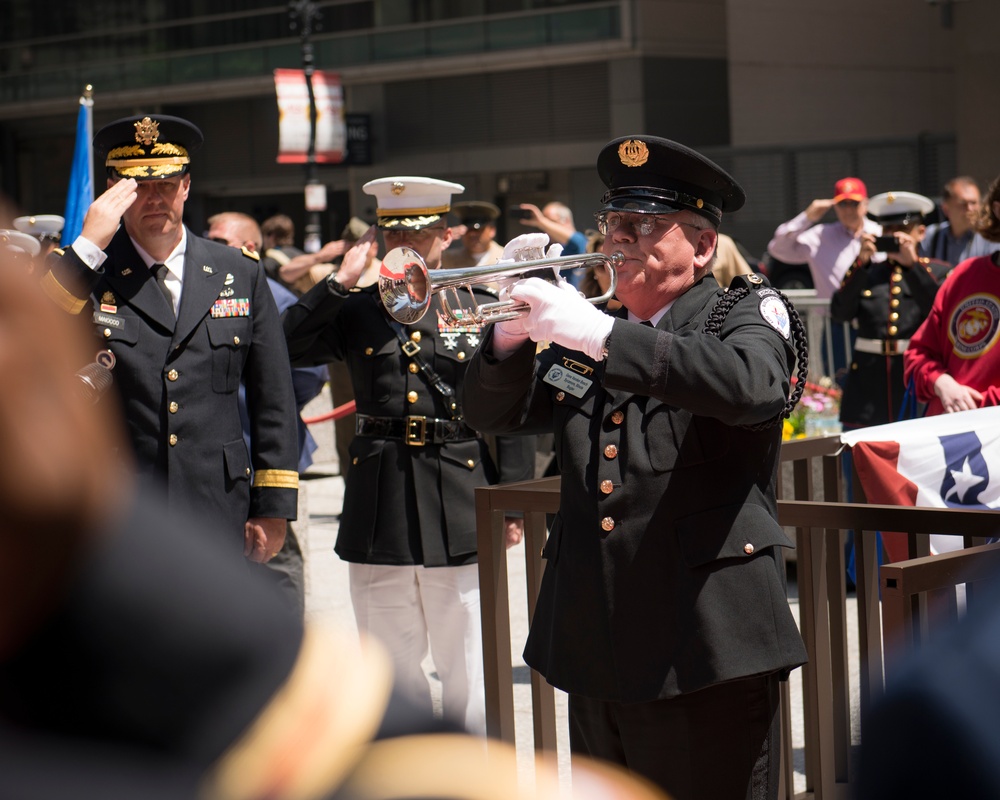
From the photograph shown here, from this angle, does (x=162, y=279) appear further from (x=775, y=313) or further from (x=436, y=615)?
(x=775, y=313)

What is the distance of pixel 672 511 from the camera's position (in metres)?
3.04

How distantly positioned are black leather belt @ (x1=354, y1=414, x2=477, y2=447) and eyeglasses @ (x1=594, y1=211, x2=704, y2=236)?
172 centimetres

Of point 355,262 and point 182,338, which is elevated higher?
point 355,262

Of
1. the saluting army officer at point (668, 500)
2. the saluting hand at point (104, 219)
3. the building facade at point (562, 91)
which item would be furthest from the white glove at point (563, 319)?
the building facade at point (562, 91)

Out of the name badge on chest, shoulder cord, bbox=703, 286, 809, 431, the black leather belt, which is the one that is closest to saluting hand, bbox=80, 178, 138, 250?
the black leather belt

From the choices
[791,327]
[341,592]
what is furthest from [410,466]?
[341,592]

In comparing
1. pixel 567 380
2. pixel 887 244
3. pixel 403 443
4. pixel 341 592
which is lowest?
pixel 341 592

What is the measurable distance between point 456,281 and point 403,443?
1.39 m

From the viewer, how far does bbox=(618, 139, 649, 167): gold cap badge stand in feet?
10.8

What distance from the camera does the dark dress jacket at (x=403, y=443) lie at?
487 cm

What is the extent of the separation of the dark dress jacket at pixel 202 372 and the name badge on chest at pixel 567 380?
4.60ft

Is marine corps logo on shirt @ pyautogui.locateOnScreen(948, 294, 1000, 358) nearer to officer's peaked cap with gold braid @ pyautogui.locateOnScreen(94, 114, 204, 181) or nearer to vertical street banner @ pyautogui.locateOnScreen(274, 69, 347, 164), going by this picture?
officer's peaked cap with gold braid @ pyautogui.locateOnScreen(94, 114, 204, 181)

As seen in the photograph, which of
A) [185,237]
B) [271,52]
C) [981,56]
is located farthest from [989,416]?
[271,52]

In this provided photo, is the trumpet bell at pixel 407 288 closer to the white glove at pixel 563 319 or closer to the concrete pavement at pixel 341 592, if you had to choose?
the white glove at pixel 563 319
